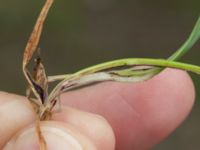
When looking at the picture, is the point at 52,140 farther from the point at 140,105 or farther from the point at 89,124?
the point at 140,105

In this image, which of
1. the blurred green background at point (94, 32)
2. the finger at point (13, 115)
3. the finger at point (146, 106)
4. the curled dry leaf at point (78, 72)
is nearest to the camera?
the curled dry leaf at point (78, 72)

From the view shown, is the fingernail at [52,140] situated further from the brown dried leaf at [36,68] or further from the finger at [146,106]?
the finger at [146,106]

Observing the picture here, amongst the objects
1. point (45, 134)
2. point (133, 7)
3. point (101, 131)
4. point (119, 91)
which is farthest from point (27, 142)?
point (133, 7)

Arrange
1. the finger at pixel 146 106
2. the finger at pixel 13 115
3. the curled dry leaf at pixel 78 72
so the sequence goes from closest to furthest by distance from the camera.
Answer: the curled dry leaf at pixel 78 72 → the finger at pixel 13 115 → the finger at pixel 146 106

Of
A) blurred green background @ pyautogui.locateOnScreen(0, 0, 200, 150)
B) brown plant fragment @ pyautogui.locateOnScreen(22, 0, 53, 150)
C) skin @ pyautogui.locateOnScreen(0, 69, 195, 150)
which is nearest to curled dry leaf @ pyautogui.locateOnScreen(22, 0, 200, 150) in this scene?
brown plant fragment @ pyautogui.locateOnScreen(22, 0, 53, 150)

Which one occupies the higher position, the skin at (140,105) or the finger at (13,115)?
the finger at (13,115)

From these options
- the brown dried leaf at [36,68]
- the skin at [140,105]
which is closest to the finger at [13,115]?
the brown dried leaf at [36,68]

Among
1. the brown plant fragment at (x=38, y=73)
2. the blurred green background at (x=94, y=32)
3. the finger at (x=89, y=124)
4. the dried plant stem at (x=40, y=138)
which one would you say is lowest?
the blurred green background at (x=94, y=32)

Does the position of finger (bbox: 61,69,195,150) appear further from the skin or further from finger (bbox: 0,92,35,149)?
finger (bbox: 0,92,35,149)
